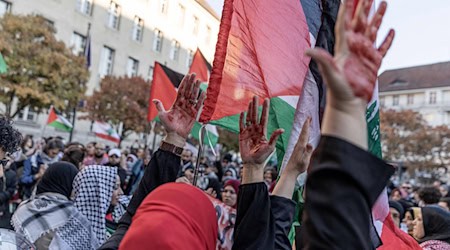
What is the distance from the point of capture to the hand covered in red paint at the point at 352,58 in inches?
41.0

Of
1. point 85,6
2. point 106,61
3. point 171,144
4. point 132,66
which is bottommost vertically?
point 171,144

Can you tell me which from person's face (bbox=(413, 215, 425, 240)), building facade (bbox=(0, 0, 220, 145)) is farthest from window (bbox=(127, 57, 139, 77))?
person's face (bbox=(413, 215, 425, 240))

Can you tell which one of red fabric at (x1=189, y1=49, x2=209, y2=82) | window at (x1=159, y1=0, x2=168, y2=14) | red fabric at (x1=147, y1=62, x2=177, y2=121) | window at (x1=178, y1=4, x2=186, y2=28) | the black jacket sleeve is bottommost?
the black jacket sleeve

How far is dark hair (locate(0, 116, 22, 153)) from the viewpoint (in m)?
2.67

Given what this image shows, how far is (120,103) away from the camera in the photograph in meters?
25.3

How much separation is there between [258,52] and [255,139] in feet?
3.92

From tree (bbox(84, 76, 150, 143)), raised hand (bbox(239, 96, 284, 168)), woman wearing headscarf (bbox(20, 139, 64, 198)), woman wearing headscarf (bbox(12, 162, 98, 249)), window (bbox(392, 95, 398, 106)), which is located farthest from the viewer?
window (bbox(392, 95, 398, 106))

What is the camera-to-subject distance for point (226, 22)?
338 centimetres

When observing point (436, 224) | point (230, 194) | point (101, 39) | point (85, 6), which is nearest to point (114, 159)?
point (230, 194)

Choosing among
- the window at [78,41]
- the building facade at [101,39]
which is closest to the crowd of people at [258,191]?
the building facade at [101,39]

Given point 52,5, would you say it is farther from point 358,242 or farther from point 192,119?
point 358,242

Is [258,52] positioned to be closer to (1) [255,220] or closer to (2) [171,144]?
(2) [171,144]

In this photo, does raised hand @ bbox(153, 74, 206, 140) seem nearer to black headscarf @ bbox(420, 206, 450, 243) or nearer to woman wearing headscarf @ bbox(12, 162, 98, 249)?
woman wearing headscarf @ bbox(12, 162, 98, 249)

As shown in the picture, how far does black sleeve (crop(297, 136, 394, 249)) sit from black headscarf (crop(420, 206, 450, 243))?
296cm
